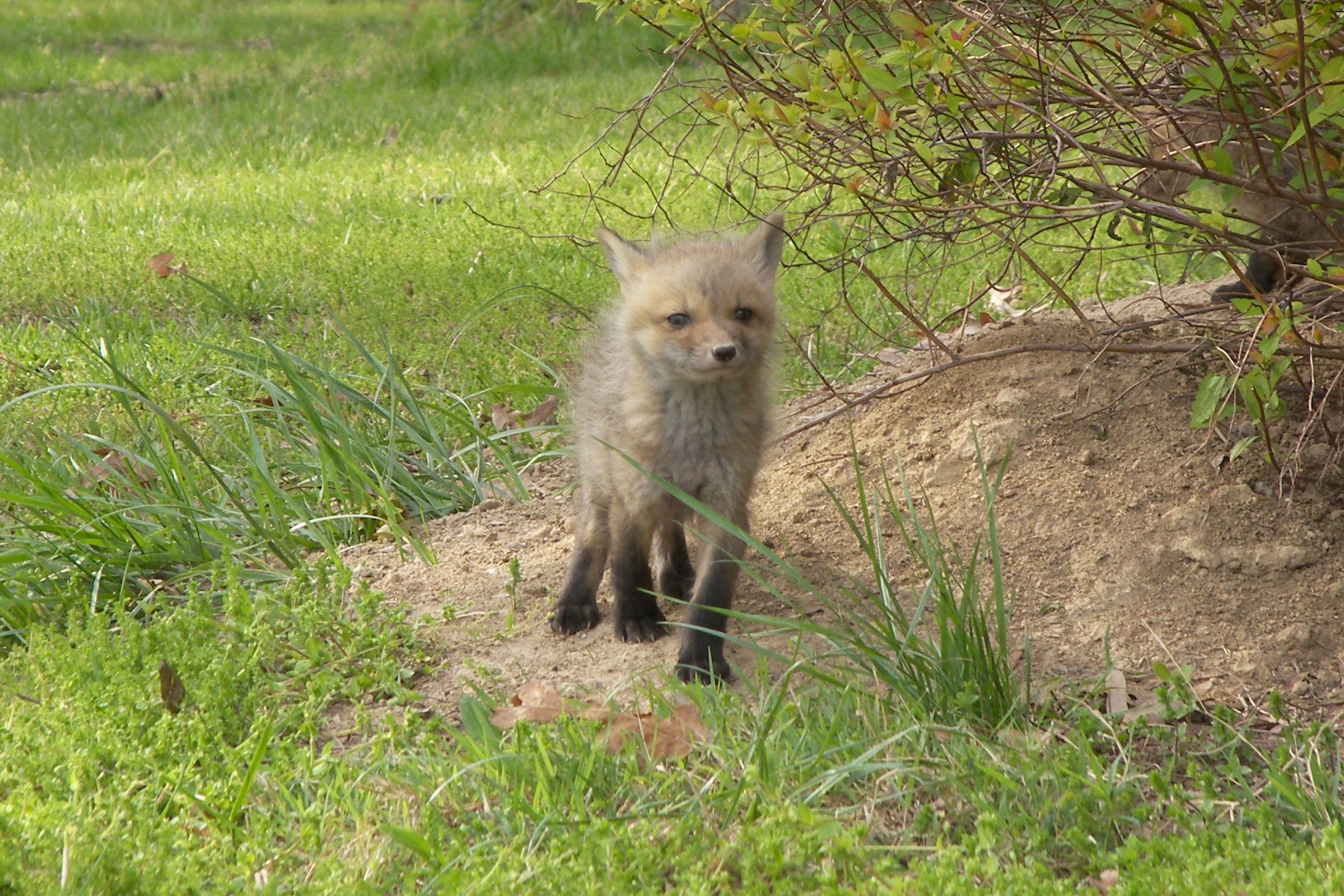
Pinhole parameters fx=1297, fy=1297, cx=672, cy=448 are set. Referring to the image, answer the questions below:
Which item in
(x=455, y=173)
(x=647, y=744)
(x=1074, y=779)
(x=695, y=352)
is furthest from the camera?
(x=455, y=173)

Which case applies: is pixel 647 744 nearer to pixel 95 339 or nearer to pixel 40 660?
pixel 40 660

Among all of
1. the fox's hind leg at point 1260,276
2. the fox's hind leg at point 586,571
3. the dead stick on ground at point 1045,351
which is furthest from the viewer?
the fox's hind leg at point 1260,276

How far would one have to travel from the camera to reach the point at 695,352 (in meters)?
3.63

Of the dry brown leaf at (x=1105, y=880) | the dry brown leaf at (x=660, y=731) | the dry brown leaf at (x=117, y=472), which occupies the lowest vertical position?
the dry brown leaf at (x=1105, y=880)

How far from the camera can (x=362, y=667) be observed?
146 inches

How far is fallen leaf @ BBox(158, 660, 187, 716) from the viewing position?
3.49 m

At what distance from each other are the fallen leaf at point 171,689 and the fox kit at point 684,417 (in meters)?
1.08

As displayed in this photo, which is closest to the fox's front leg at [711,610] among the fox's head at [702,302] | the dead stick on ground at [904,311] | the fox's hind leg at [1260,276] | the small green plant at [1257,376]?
the fox's head at [702,302]

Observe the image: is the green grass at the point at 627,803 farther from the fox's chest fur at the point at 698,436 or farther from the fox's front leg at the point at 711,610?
the fox's chest fur at the point at 698,436

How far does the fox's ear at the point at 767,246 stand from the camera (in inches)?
155

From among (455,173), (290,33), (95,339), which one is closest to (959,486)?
(95,339)

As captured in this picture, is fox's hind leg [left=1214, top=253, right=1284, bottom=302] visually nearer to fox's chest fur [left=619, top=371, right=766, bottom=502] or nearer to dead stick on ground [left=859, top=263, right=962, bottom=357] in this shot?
dead stick on ground [left=859, top=263, right=962, bottom=357]

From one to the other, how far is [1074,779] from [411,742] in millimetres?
1621

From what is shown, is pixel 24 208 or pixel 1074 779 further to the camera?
pixel 24 208
